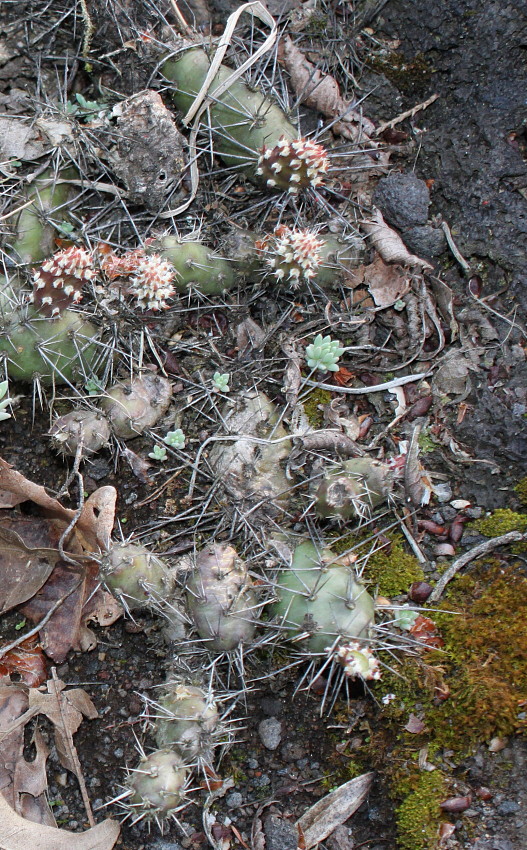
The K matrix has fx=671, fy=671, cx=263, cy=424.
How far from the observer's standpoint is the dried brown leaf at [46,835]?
2643 mm

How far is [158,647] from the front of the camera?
294 cm

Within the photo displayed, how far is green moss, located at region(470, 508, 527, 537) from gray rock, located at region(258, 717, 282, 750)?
4.04 feet

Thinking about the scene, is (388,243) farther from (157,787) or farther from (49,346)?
(157,787)

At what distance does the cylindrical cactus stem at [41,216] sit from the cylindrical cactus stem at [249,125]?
73cm

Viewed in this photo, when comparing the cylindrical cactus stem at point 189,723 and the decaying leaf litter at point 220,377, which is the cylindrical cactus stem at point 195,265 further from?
the cylindrical cactus stem at point 189,723

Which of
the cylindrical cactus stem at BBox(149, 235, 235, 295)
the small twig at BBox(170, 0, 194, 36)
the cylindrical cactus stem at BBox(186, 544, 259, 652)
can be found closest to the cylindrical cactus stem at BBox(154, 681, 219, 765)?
the cylindrical cactus stem at BBox(186, 544, 259, 652)

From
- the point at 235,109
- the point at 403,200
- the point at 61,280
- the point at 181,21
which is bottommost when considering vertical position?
the point at 61,280

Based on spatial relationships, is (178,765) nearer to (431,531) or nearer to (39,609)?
(39,609)

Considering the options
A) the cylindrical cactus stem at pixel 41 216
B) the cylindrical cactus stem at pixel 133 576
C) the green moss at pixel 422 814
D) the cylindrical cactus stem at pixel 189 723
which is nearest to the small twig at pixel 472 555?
the green moss at pixel 422 814

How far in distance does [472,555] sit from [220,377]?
141 cm

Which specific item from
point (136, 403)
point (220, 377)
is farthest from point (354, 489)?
point (136, 403)

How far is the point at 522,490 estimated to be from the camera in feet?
→ 10.0

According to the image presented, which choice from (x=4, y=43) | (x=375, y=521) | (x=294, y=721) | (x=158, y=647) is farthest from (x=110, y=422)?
(x=4, y=43)

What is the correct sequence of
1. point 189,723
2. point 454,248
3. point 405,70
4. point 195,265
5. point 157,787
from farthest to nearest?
point 405,70 < point 454,248 < point 195,265 < point 189,723 < point 157,787
